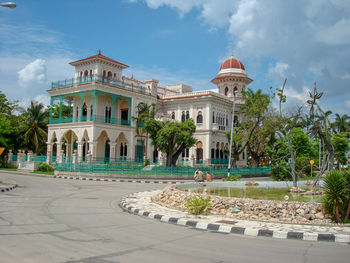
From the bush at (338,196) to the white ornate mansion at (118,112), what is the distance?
24.0 meters

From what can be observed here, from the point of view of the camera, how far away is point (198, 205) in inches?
387

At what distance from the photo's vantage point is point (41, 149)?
43.8 meters

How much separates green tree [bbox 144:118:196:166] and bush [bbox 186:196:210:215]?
749 inches

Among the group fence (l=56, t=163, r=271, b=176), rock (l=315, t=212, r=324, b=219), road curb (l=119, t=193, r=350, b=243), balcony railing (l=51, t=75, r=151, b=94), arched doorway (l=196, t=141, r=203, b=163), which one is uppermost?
balcony railing (l=51, t=75, r=151, b=94)

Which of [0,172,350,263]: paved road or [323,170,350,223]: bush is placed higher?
[323,170,350,223]: bush

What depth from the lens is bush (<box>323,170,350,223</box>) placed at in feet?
27.1

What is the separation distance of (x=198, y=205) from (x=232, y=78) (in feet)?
131

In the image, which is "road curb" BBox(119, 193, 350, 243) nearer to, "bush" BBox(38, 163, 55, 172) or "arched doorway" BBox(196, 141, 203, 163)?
"bush" BBox(38, 163, 55, 172)

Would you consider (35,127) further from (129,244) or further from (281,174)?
(129,244)

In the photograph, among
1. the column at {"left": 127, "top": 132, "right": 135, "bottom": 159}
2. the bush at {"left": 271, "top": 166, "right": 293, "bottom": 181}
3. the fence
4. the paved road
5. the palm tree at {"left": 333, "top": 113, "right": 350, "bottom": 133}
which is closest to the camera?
Answer: the paved road

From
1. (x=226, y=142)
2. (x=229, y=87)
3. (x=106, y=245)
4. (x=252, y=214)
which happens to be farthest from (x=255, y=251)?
(x=229, y=87)

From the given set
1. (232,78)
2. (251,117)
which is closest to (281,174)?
(251,117)

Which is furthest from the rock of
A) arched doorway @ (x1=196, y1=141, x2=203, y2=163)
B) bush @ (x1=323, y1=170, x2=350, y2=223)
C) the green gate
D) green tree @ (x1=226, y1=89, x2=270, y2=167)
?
arched doorway @ (x1=196, y1=141, x2=203, y2=163)

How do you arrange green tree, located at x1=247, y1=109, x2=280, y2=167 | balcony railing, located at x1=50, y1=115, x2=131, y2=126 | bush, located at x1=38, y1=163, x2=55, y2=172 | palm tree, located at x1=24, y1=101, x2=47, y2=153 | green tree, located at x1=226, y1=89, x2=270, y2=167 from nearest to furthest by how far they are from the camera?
1. bush, located at x1=38, y1=163, x2=55, y2=172
2. green tree, located at x1=247, y1=109, x2=280, y2=167
3. green tree, located at x1=226, y1=89, x2=270, y2=167
4. balcony railing, located at x1=50, y1=115, x2=131, y2=126
5. palm tree, located at x1=24, y1=101, x2=47, y2=153
